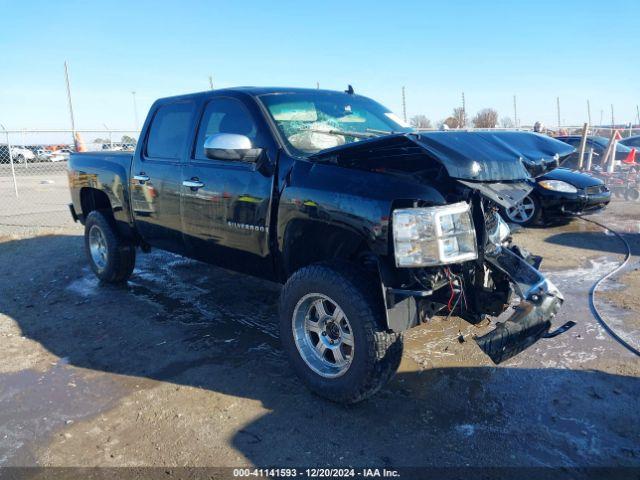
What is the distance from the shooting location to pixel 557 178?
8.56 m

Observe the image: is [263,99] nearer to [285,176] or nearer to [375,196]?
[285,176]

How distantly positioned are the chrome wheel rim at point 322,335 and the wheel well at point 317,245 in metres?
0.35

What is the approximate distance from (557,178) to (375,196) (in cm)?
675

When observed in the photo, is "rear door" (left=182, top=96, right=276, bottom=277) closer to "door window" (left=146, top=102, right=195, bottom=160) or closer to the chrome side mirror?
the chrome side mirror

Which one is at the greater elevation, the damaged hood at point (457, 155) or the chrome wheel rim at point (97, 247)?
the damaged hood at point (457, 155)

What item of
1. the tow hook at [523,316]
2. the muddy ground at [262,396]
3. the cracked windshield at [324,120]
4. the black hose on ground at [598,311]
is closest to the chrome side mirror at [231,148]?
the cracked windshield at [324,120]

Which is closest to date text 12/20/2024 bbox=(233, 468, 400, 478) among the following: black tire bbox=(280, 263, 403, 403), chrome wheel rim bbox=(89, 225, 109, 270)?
black tire bbox=(280, 263, 403, 403)

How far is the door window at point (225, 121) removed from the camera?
12.9 ft

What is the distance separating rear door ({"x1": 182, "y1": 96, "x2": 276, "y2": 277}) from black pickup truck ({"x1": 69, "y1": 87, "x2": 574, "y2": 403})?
0.01 m

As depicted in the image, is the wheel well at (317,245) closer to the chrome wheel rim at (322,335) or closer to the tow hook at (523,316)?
the chrome wheel rim at (322,335)

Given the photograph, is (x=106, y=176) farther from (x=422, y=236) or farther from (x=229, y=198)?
(x=422, y=236)

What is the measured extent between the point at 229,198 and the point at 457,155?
1.79 meters

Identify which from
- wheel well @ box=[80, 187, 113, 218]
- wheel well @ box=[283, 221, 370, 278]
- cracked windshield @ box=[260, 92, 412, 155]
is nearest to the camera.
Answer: wheel well @ box=[283, 221, 370, 278]

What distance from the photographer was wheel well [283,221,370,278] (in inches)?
133
